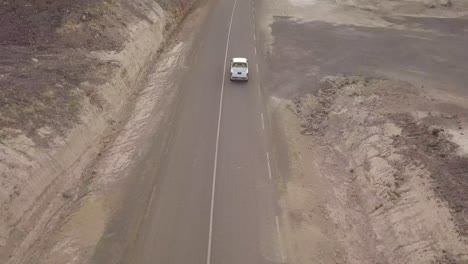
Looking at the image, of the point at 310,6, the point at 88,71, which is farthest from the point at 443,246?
the point at 310,6

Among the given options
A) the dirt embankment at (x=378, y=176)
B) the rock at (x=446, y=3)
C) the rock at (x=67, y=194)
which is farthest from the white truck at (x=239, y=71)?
the rock at (x=446, y=3)

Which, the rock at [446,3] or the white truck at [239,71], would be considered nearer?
the white truck at [239,71]

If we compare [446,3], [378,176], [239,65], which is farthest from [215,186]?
[446,3]

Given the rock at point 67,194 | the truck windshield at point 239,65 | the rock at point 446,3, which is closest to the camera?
the rock at point 67,194

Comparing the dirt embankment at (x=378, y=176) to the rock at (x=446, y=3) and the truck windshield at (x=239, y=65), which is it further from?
the rock at (x=446, y=3)

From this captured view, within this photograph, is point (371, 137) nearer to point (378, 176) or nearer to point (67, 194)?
point (378, 176)

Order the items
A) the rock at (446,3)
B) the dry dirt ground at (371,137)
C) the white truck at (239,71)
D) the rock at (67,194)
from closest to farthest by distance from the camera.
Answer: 1. the dry dirt ground at (371,137)
2. the rock at (67,194)
3. the white truck at (239,71)
4. the rock at (446,3)

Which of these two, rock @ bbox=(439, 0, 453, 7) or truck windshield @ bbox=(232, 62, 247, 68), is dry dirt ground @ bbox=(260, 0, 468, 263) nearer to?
truck windshield @ bbox=(232, 62, 247, 68)
